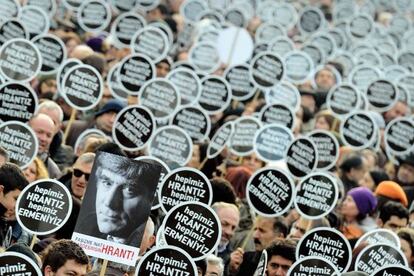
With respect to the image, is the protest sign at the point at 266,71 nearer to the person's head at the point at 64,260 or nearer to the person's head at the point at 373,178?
the person's head at the point at 373,178

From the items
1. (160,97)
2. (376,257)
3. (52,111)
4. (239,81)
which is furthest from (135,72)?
(376,257)

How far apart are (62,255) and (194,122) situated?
4.79 m

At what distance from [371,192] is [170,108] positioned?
2463 mm

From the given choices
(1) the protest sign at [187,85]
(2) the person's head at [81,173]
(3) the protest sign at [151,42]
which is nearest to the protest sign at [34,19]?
(3) the protest sign at [151,42]

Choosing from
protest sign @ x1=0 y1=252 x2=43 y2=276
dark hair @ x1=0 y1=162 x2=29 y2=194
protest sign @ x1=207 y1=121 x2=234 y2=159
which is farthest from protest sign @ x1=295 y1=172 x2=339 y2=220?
protest sign @ x1=0 y1=252 x2=43 y2=276

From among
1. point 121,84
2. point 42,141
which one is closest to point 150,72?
point 121,84

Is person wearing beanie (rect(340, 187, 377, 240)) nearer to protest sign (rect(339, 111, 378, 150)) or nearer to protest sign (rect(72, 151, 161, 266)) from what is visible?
protest sign (rect(339, 111, 378, 150))

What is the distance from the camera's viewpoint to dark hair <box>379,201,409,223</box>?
12719 mm

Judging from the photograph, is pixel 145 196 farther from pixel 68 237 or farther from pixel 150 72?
pixel 150 72

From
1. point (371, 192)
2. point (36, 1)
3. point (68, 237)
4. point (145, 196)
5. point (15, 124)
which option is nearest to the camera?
point (145, 196)

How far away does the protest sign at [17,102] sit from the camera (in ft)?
41.0

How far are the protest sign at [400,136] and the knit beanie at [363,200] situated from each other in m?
2.52

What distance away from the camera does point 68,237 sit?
10.7m

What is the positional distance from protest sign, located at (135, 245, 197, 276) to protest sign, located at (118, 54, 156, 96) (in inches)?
208
